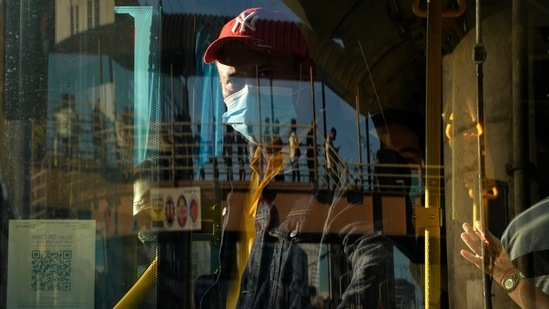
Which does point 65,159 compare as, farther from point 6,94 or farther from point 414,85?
point 414,85

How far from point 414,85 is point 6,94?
110 cm

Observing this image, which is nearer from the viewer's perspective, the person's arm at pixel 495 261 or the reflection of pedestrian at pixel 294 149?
the person's arm at pixel 495 261

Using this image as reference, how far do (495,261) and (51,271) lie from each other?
115cm

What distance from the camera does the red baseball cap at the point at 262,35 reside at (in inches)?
79.0

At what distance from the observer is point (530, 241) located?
1.91m

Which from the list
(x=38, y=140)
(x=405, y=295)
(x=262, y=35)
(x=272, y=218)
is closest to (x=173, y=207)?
(x=272, y=218)

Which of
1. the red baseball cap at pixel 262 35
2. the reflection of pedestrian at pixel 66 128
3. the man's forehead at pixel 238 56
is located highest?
the red baseball cap at pixel 262 35

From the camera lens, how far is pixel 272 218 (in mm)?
2025

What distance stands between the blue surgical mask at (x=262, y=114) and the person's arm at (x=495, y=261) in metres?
0.55

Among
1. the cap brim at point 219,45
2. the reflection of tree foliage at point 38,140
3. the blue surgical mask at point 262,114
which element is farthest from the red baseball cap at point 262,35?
the reflection of tree foliage at point 38,140

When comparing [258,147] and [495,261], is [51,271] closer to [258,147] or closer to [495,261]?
[258,147]

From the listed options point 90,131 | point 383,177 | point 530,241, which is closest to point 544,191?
point 530,241

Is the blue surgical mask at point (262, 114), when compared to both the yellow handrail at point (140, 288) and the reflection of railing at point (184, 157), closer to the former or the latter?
the reflection of railing at point (184, 157)

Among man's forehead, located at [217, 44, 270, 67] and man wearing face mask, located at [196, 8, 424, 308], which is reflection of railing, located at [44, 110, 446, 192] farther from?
man's forehead, located at [217, 44, 270, 67]
